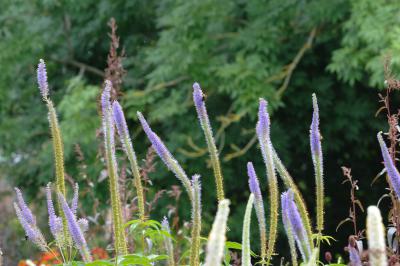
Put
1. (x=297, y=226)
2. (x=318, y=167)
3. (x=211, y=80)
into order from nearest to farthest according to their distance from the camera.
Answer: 1. (x=297, y=226)
2. (x=318, y=167)
3. (x=211, y=80)

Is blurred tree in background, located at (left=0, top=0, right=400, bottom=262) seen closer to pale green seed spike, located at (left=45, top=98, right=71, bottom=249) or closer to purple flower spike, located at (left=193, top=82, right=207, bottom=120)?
purple flower spike, located at (left=193, top=82, right=207, bottom=120)

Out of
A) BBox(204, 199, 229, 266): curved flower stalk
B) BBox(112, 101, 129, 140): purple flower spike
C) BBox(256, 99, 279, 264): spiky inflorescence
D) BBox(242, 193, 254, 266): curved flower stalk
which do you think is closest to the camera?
BBox(204, 199, 229, 266): curved flower stalk

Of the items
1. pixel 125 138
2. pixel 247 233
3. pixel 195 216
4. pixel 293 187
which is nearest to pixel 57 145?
pixel 125 138

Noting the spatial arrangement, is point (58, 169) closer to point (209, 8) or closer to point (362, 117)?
point (209, 8)

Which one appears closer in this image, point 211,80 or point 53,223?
point 53,223

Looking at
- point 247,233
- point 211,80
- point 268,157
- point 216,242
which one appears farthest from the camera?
point 211,80

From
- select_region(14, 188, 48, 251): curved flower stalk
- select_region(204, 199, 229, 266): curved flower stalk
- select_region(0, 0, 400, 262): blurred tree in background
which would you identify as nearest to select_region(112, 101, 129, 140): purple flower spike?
select_region(14, 188, 48, 251): curved flower stalk

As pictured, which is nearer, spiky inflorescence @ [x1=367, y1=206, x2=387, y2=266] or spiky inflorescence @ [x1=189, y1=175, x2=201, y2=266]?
spiky inflorescence @ [x1=367, y1=206, x2=387, y2=266]

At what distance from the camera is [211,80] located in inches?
355

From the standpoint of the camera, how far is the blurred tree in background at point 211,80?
8.59 meters

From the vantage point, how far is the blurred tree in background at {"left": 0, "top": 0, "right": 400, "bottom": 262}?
8.59 m

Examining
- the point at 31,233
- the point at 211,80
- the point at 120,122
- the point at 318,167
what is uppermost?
the point at 211,80

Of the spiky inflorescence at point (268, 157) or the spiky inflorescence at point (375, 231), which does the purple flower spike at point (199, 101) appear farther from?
the spiky inflorescence at point (375, 231)

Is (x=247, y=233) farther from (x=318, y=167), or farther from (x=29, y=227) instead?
(x=29, y=227)
